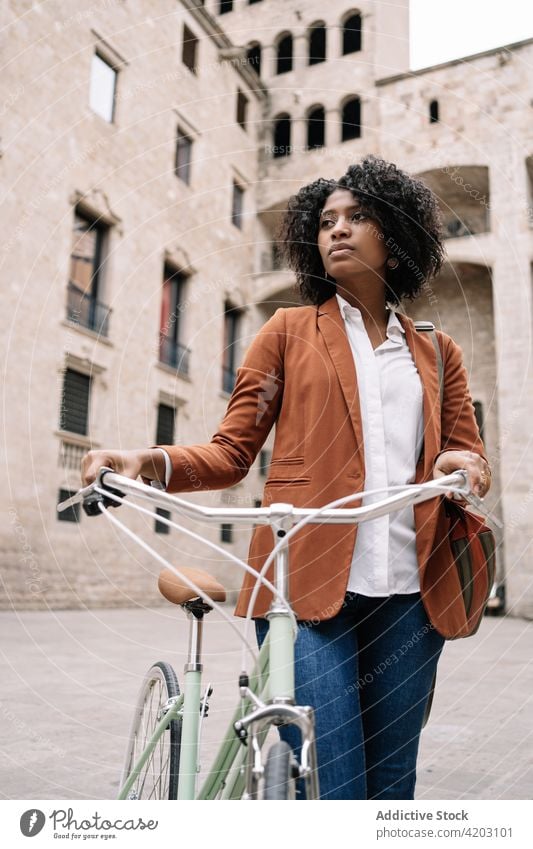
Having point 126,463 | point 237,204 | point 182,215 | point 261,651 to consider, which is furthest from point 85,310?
point 261,651

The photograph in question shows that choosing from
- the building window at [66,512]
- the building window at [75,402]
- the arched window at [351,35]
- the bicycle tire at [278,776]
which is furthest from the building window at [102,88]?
the bicycle tire at [278,776]

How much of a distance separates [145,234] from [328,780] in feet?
45.4

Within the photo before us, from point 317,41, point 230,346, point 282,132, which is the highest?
point 317,41

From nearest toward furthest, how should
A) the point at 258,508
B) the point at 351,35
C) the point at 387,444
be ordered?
the point at 258,508 < the point at 387,444 < the point at 351,35

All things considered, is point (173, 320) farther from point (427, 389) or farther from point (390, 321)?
point (427, 389)

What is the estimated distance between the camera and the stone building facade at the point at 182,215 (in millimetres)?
11688

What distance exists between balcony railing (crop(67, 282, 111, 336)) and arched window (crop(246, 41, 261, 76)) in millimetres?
8007

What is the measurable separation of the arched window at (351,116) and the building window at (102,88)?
612 centimetres

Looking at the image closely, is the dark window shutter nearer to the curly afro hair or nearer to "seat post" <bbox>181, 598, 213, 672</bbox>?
the curly afro hair

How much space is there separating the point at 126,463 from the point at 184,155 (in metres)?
15.0

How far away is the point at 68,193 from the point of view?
12.7 m

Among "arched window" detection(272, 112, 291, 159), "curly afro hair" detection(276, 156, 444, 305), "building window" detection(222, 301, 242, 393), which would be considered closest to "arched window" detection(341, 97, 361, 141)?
"arched window" detection(272, 112, 291, 159)

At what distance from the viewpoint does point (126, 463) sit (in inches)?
52.6

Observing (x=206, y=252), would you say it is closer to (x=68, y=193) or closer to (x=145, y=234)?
(x=145, y=234)
